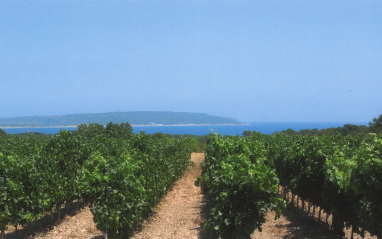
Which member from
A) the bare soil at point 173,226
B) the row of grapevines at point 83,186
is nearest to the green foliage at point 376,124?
the bare soil at point 173,226

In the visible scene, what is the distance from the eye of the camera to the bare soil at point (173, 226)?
10.4 m

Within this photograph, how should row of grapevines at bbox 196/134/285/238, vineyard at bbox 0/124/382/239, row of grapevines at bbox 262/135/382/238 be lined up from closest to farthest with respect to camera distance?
row of grapevines at bbox 262/135/382/238, vineyard at bbox 0/124/382/239, row of grapevines at bbox 196/134/285/238

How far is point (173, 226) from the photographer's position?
11.8 meters

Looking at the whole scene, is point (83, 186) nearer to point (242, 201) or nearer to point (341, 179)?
point (242, 201)

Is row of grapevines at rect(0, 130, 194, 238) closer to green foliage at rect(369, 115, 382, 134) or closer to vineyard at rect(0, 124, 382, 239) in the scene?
vineyard at rect(0, 124, 382, 239)

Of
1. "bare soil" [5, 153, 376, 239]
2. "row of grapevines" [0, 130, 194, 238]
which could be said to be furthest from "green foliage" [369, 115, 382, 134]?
"row of grapevines" [0, 130, 194, 238]

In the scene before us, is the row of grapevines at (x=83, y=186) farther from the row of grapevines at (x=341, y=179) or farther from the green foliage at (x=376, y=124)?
the green foliage at (x=376, y=124)

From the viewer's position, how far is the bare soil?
1044cm

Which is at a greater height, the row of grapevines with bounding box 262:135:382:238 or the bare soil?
the row of grapevines with bounding box 262:135:382:238

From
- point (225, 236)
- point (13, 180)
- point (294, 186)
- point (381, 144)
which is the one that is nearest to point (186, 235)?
point (225, 236)

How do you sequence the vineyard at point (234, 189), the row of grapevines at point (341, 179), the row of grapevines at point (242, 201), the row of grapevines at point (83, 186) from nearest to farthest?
the row of grapevines at point (341, 179), the vineyard at point (234, 189), the row of grapevines at point (242, 201), the row of grapevines at point (83, 186)

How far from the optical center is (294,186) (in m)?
11.5

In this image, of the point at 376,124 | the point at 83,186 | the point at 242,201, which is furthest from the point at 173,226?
the point at 376,124

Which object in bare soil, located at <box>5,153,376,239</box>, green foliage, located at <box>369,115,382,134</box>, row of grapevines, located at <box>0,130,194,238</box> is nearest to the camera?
row of grapevines, located at <box>0,130,194,238</box>
